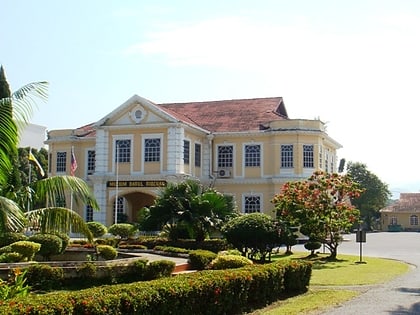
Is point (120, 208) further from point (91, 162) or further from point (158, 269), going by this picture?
point (158, 269)

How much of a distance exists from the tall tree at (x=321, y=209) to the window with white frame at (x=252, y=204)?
1225 cm

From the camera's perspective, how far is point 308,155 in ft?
132

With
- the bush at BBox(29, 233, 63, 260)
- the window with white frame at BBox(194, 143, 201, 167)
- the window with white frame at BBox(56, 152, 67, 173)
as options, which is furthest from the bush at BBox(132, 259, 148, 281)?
the window with white frame at BBox(56, 152, 67, 173)

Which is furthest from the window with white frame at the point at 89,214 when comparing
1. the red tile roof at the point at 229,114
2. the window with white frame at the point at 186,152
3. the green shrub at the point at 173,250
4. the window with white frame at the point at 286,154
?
the green shrub at the point at 173,250

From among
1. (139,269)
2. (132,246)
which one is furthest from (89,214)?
(139,269)

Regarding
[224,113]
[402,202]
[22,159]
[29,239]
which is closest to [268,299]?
[29,239]

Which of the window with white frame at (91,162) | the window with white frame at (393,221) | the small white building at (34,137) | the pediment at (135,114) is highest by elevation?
the small white building at (34,137)

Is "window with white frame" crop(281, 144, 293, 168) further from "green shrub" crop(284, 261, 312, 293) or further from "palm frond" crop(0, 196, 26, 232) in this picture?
"palm frond" crop(0, 196, 26, 232)

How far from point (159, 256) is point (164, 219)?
3.75 metres

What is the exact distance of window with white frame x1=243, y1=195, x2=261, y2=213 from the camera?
40.8 m

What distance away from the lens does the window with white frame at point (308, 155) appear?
132 ft

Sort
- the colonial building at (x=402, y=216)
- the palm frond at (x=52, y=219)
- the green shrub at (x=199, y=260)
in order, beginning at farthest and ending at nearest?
the colonial building at (x=402, y=216)
the green shrub at (x=199, y=260)
the palm frond at (x=52, y=219)

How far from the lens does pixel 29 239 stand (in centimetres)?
1980

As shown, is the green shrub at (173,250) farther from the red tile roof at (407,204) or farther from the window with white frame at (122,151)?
the red tile roof at (407,204)
